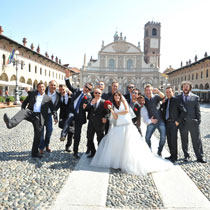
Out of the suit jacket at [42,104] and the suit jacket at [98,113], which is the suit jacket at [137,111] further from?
the suit jacket at [42,104]

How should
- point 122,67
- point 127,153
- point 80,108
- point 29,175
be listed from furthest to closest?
1. point 122,67
2. point 80,108
3. point 127,153
4. point 29,175

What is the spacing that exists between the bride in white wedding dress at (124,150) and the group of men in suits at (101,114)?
449 millimetres

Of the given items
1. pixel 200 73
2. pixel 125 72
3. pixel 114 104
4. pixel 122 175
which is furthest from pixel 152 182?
pixel 125 72

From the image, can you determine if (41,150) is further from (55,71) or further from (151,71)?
(151,71)

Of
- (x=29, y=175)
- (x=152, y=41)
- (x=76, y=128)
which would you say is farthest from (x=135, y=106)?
(x=152, y=41)

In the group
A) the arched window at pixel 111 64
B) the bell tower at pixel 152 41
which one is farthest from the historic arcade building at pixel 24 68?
the bell tower at pixel 152 41

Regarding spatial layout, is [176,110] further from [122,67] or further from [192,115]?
[122,67]

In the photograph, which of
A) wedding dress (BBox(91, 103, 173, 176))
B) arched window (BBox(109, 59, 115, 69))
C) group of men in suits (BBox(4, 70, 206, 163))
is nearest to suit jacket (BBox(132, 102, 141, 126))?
group of men in suits (BBox(4, 70, 206, 163))

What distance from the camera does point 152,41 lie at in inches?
2734

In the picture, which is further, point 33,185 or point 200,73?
point 200,73

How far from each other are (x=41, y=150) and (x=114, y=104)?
2414 mm

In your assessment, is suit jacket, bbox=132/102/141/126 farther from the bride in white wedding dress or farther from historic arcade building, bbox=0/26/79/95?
historic arcade building, bbox=0/26/79/95

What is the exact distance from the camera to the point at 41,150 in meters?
5.29

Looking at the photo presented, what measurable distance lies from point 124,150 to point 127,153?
0.09 meters
